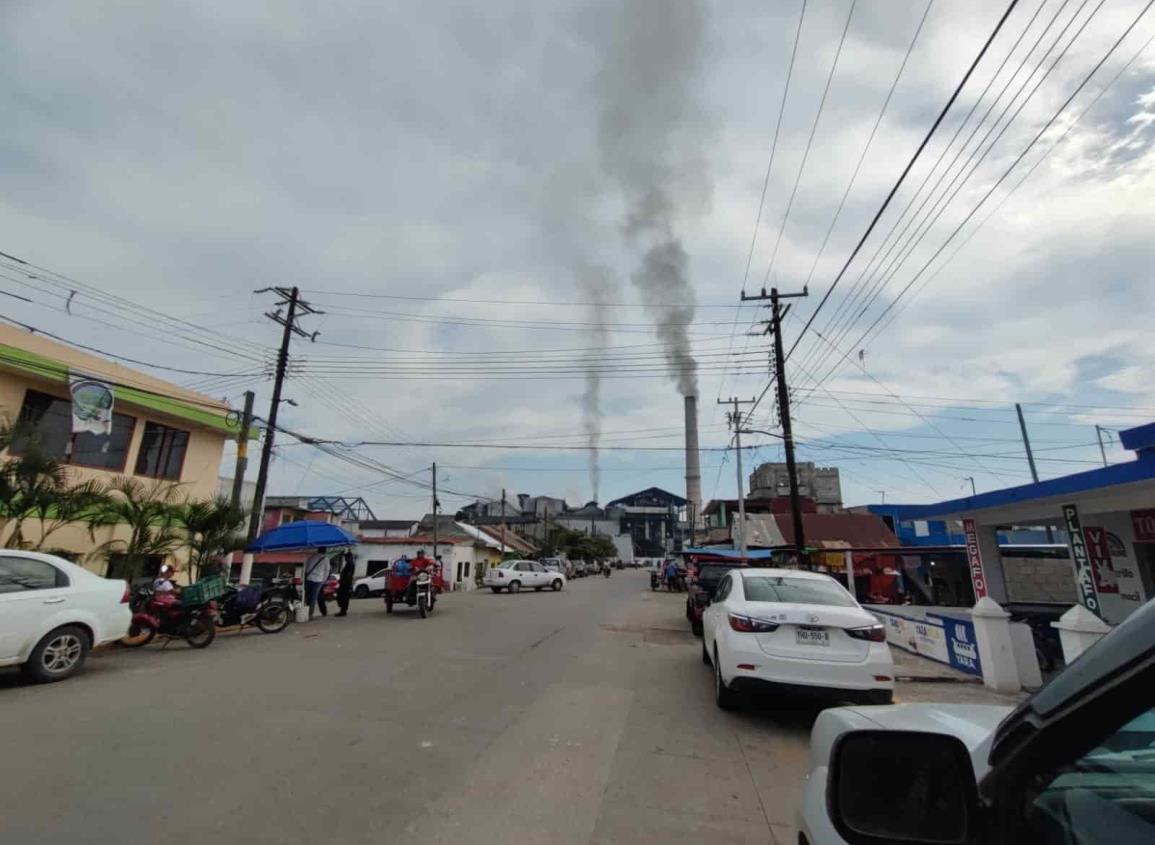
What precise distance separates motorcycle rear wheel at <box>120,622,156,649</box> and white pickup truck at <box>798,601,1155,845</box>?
11772 millimetres

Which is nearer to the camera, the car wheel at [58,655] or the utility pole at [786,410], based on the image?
the car wheel at [58,655]

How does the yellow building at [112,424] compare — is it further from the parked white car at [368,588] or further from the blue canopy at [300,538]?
the parked white car at [368,588]

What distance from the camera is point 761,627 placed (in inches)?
243

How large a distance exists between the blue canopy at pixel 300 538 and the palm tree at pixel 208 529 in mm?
953

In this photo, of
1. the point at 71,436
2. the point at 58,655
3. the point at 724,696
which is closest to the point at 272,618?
the point at 58,655

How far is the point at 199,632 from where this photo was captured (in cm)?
1036

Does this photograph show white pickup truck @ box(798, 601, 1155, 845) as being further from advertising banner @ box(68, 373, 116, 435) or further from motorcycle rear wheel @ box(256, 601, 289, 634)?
advertising banner @ box(68, 373, 116, 435)

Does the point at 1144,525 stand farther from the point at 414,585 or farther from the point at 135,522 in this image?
the point at 135,522

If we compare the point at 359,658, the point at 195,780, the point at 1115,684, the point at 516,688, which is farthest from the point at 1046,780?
the point at 359,658

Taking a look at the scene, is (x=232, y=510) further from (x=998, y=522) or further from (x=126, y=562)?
(x=998, y=522)

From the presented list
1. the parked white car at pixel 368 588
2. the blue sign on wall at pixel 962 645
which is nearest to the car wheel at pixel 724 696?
the blue sign on wall at pixel 962 645

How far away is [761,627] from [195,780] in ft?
16.3

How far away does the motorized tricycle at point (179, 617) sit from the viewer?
10.2 meters

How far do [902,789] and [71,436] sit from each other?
1864 centimetres
